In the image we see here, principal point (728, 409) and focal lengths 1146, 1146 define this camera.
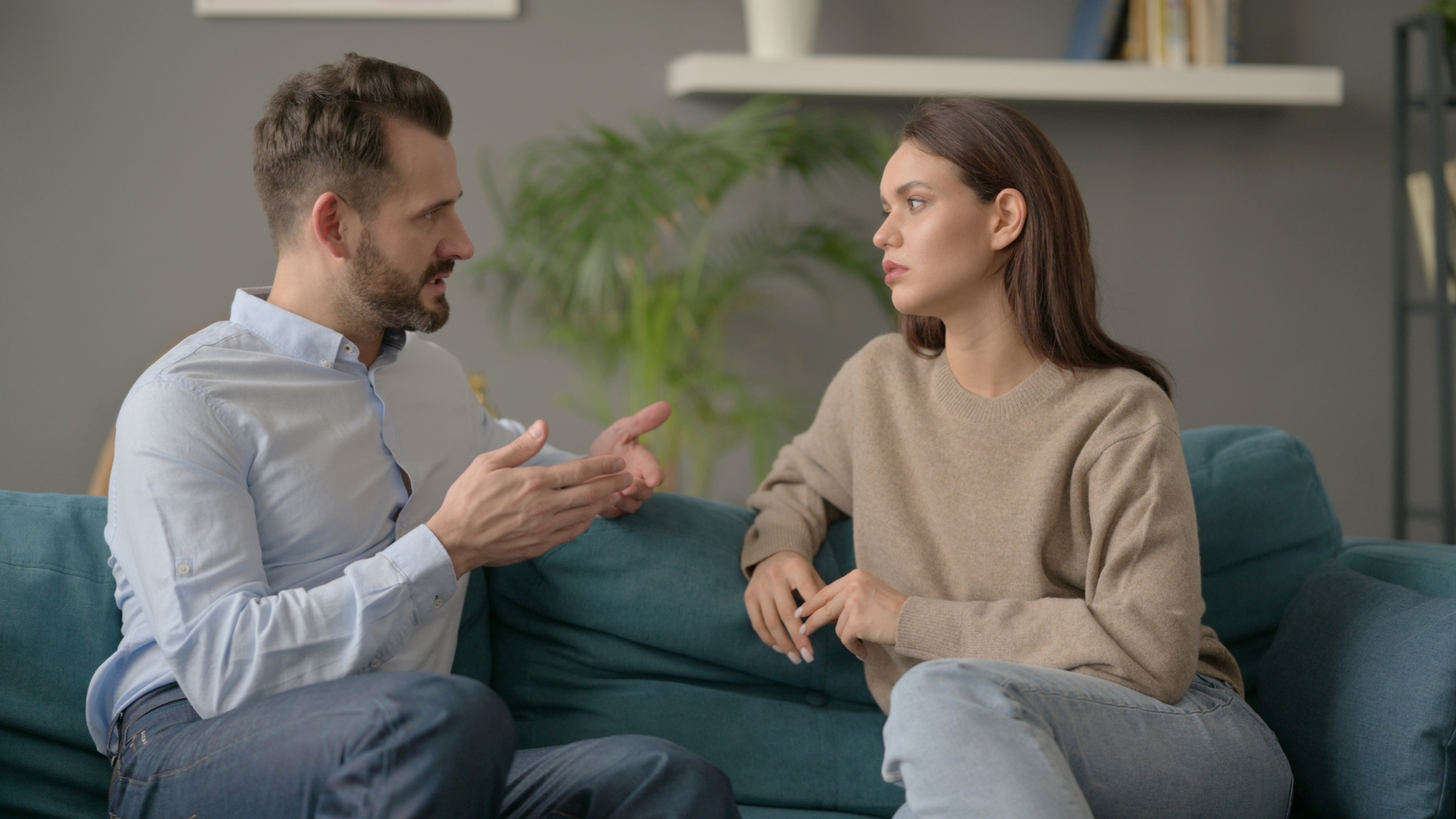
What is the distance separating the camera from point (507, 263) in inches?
115

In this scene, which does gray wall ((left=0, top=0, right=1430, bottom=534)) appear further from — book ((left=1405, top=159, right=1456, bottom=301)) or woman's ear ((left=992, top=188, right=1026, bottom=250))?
woman's ear ((left=992, top=188, right=1026, bottom=250))

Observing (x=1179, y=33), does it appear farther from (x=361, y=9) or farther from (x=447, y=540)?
(x=447, y=540)

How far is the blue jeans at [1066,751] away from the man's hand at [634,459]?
0.50 metres

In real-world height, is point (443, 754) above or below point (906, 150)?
below

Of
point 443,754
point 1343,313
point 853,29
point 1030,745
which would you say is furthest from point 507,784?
point 1343,313

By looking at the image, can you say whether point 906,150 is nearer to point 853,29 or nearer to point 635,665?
point 635,665

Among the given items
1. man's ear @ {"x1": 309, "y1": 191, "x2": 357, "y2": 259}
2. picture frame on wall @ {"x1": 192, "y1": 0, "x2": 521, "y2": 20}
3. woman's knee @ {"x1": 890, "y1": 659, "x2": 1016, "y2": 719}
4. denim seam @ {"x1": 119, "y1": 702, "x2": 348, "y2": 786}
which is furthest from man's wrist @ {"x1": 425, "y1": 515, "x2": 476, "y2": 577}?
picture frame on wall @ {"x1": 192, "y1": 0, "x2": 521, "y2": 20}

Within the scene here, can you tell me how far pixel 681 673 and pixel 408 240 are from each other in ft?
2.25

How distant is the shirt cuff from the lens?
122cm

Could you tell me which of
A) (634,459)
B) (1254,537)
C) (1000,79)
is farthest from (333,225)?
(1000,79)

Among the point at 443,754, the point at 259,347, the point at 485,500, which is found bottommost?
the point at 443,754

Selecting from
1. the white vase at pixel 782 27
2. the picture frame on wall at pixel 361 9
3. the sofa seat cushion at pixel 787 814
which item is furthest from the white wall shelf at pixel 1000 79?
the sofa seat cushion at pixel 787 814

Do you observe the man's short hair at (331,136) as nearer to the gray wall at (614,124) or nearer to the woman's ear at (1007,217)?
the woman's ear at (1007,217)

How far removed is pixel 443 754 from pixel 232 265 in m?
2.23
